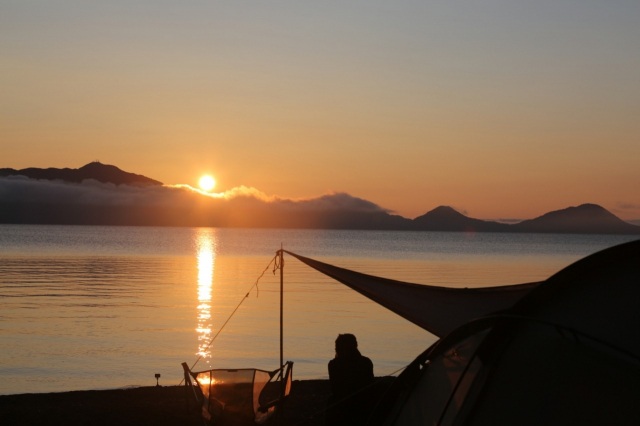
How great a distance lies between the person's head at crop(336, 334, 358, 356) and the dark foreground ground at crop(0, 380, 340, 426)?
1794 millimetres

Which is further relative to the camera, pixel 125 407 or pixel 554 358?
pixel 125 407

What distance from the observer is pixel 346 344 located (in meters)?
7.62

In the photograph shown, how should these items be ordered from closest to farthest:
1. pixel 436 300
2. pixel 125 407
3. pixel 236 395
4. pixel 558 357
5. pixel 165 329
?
pixel 558 357
pixel 236 395
pixel 436 300
pixel 125 407
pixel 165 329

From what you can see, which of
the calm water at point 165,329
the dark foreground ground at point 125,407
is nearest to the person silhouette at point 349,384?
the dark foreground ground at point 125,407

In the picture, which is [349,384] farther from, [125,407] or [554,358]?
[125,407]

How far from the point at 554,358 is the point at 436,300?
3.52 metres

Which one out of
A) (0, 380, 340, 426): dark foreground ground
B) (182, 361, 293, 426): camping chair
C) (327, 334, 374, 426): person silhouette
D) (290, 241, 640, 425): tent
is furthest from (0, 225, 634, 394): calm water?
(290, 241, 640, 425): tent

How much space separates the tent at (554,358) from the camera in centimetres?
526

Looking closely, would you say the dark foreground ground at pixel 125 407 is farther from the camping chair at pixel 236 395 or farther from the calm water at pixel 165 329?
the calm water at pixel 165 329

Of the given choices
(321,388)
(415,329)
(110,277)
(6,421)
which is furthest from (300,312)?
(110,277)

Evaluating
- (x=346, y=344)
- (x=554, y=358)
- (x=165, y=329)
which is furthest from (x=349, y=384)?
(x=165, y=329)

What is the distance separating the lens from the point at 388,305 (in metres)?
9.48

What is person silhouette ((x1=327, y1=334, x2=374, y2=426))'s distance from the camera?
24.6 feet

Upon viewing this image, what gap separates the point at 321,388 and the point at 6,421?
432 centimetres
